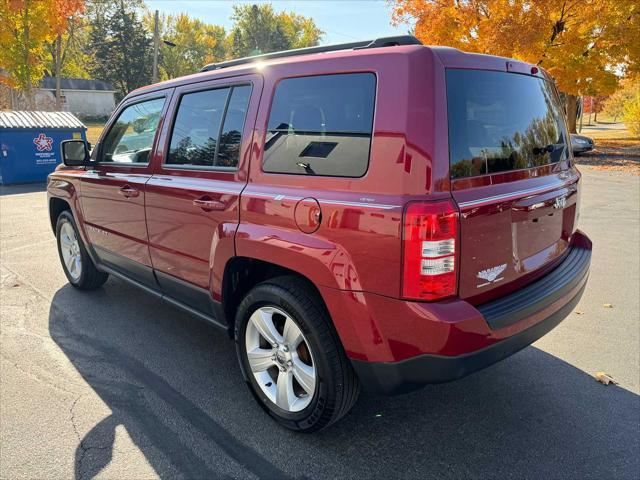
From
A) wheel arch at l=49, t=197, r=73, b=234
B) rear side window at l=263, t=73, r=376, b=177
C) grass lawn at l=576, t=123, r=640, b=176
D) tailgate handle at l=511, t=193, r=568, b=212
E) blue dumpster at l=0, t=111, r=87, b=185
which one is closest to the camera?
rear side window at l=263, t=73, r=376, b=177

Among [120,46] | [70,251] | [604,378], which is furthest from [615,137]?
[120,46]

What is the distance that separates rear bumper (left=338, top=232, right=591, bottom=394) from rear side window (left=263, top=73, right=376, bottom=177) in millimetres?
808

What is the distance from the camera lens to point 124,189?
3695 mm

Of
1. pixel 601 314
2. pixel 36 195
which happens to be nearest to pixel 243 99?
pixel 601 314

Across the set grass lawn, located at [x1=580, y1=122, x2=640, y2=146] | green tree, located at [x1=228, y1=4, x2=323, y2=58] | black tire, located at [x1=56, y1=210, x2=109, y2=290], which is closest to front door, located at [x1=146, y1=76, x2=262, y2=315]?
black tire, located at [x1=56, y1=210, x2=109, y2=290]

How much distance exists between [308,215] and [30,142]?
503 inches

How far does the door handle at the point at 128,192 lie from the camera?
3.56m

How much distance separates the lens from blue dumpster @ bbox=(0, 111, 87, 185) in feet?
39.7

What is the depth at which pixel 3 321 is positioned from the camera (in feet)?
13.8

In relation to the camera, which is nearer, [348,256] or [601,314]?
[348,256]

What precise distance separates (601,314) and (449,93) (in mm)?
3099

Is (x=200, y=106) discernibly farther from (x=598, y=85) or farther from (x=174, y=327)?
(x=598, y=85)

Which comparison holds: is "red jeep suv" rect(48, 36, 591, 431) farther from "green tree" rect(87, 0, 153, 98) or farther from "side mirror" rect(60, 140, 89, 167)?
"green tree" rect(87, 0, 153, 98)

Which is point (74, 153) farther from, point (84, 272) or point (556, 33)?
point (556, 33)
